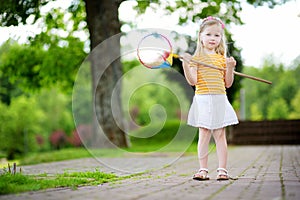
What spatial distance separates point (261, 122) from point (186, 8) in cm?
761

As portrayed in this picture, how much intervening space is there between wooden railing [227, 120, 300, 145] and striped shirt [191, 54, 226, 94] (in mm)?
11821

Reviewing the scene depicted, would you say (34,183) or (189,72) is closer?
(34,183)

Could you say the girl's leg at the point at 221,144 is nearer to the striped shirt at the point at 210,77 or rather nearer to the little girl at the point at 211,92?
the little girl at the point at 211,92

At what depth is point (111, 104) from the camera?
11.7 meters

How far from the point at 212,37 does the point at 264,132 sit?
41.5ft

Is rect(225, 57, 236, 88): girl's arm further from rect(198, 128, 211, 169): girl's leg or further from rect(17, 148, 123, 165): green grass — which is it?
rect(17, 148, 123, 165): green grass

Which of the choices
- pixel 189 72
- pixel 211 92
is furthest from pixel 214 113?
pixel 189 72

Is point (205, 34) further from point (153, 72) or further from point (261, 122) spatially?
point (261, 122)

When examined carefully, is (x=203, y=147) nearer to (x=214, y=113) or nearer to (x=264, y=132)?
(x=214, y=113)

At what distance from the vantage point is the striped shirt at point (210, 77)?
4676 millimetres

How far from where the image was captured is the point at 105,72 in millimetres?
11766

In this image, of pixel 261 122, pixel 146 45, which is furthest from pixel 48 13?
pixel 261 122

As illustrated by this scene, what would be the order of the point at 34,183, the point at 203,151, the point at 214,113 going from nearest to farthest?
the point at 34,183
the point at 214,113
the point at 203,151

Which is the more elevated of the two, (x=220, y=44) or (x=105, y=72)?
(x=105, y=72)
